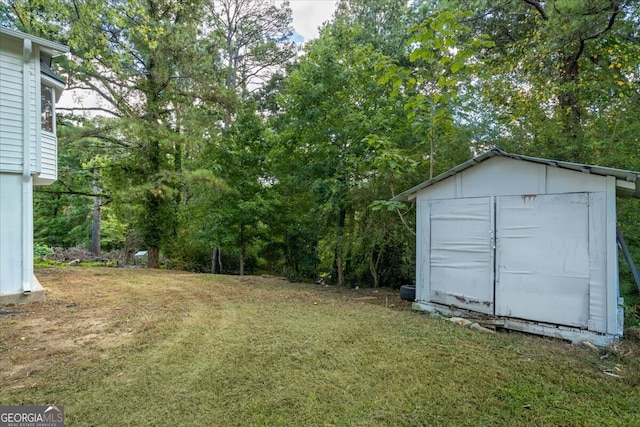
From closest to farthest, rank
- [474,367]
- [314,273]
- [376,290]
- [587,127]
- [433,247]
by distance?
[474,367]
[433,247]
[587,127]
[376,290]
[314,273]

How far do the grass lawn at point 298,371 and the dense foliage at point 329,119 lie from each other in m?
2.51

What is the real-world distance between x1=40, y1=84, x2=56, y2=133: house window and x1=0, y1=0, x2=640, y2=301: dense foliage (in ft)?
8.15

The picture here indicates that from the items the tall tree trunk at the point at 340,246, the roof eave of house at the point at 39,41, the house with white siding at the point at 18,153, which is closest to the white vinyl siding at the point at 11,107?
the house with white siding at the point at 18,153

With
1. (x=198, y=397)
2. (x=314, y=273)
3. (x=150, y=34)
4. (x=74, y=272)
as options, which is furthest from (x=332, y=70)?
(x=74, y=272)

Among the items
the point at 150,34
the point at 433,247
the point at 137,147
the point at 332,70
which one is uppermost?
the point at 150,34

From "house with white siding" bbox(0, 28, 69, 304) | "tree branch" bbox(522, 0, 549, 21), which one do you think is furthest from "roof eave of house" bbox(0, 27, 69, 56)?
"tree branch" bbox(522, 0, 549, 21)

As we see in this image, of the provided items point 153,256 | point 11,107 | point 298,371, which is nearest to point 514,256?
point 298,371

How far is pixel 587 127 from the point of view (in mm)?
6129

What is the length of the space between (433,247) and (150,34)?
9.42 meters

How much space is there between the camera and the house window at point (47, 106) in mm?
6023

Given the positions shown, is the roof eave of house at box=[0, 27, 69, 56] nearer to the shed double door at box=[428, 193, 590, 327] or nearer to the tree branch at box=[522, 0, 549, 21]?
the shed double door at box=[428, 193, 590, 327]

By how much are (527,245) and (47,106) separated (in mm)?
8510

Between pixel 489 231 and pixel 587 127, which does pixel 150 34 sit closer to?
pixel 489 231

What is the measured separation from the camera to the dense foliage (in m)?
5.76
